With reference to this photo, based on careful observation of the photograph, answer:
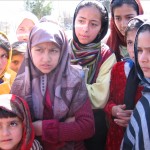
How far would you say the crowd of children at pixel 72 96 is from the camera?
69.7 inches

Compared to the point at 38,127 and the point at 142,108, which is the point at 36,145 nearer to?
the point at 38,127

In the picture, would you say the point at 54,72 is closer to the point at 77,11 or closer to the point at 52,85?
the point at 52,85

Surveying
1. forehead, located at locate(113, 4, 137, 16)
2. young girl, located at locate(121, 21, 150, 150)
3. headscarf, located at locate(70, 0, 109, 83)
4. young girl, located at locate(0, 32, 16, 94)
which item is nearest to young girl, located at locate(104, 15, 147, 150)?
young girl, located at locate(121, 21, 150, 150)

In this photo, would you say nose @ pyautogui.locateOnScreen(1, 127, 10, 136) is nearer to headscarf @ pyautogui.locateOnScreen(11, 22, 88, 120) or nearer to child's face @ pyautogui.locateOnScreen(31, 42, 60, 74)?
headscarf @ pyautogui.locateOnScreen(11, 22, 88, 120)

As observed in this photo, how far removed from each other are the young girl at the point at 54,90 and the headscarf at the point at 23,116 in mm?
60

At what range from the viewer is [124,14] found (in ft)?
8.33

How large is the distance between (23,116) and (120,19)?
1343 millimetres

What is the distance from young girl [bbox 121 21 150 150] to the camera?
5.59 ft

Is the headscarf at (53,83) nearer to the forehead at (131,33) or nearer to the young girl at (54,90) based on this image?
the young girl at (54,90)

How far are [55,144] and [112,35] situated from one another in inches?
51.9

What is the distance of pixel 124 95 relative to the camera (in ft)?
6.56

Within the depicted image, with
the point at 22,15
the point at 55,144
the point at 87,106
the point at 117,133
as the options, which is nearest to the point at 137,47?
the point at 87,106

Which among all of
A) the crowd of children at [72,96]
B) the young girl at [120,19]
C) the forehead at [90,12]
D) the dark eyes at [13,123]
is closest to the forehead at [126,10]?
the young girl at [120,19]

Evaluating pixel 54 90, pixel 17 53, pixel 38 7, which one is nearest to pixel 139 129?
pixel 54 90
